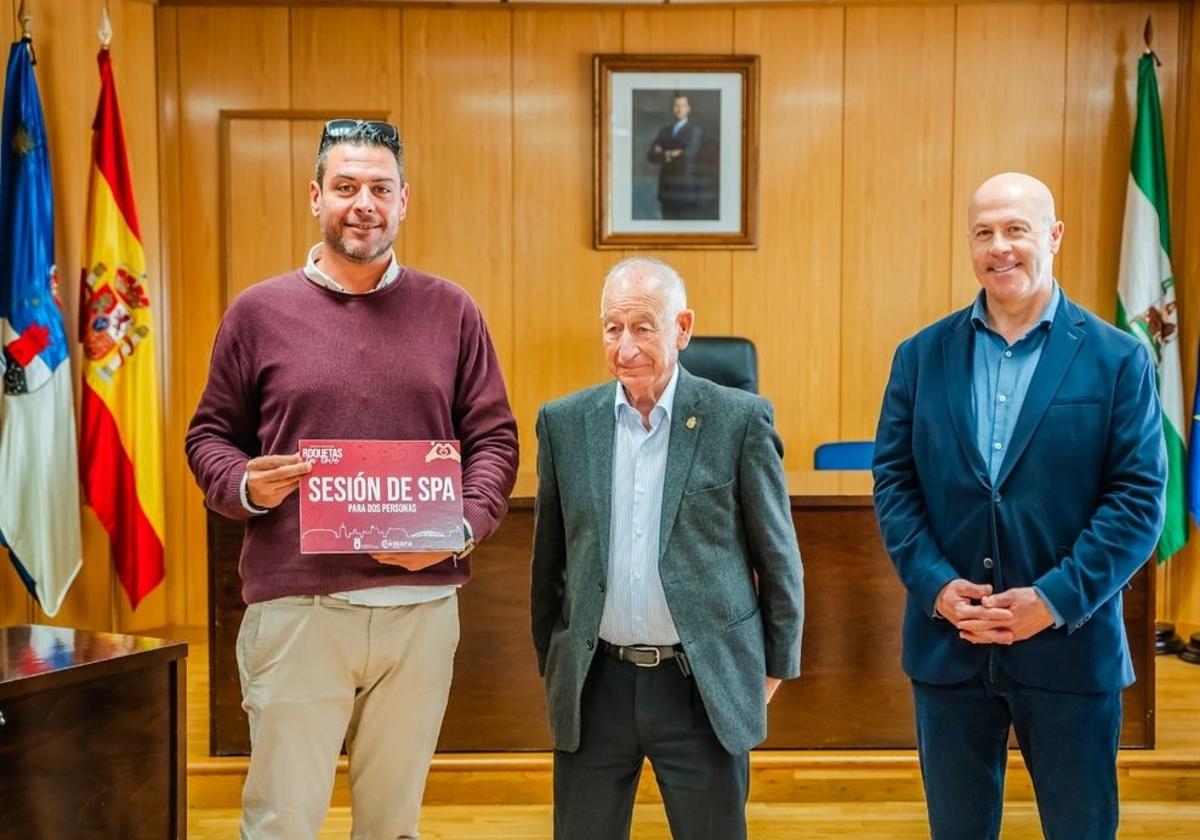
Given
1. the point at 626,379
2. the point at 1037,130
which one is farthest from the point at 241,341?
the point at 1037,130

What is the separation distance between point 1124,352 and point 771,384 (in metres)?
3.27

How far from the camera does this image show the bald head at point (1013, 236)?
6.77 feet

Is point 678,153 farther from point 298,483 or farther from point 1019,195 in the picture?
point 298,483

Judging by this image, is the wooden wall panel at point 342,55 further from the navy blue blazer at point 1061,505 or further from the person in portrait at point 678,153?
the navy blue blazer at point 1061,505

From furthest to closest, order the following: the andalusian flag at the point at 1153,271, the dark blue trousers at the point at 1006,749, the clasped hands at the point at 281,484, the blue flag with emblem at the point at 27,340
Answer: the andalusian flag at the point at 1153,271, the blue flag with emblem at the point at 27,340, the dark blue trousers at the point at 1006,749, the clasped hands at the point at 281,484

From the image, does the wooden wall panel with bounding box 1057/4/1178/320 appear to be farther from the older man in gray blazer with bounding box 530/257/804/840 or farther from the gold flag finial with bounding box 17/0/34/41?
the gold flag finial with bounding box 17/0/34/41

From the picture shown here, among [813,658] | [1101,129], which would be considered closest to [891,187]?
[1101,129]

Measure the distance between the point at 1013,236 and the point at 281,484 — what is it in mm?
1233

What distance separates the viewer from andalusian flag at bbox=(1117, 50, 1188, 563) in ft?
16.3

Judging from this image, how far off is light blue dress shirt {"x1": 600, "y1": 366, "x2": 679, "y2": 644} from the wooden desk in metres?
0.85

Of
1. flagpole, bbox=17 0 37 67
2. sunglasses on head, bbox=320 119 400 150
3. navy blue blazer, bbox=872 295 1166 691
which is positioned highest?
flagpole, bbox=17 0 37 67

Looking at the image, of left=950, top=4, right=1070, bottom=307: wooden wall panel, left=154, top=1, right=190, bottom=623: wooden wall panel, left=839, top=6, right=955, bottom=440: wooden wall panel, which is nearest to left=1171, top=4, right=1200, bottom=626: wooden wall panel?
left=950, top=4, right=1070, bottom=307: wooden wall panel

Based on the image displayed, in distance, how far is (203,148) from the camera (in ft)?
17.0

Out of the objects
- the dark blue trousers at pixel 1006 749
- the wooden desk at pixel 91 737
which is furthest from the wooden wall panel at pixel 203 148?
the dark blue trousers at pixel 1006 749
